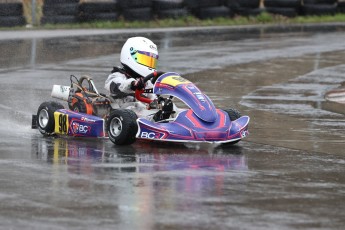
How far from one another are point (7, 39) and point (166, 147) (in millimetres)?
11850

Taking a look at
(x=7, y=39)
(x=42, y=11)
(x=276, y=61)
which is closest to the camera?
(x=276, y=61)

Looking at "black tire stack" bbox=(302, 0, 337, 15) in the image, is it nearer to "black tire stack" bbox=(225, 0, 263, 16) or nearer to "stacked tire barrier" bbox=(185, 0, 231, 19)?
"black tire stack" bbox=(225, 0, 263, 16)

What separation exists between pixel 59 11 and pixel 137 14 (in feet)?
7.37

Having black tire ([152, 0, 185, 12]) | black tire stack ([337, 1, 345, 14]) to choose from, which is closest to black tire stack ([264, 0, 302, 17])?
black tire stack ([337, 1, 345, 14])

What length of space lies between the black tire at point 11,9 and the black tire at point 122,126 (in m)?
14.0

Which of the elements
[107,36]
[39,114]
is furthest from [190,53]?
[39,114]

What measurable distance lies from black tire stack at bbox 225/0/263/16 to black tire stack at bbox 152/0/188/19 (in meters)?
1.85

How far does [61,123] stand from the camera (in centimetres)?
1105

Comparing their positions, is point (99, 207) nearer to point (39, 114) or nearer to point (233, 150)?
point (233, 150)

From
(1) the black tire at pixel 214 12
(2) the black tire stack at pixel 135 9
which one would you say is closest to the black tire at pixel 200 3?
(1) the black tire at pixel 214 12

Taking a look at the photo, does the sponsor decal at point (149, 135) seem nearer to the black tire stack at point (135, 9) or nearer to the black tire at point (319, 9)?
the black tire stack at point (135, 9)

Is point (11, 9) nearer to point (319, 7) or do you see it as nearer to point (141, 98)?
point (319, 7)

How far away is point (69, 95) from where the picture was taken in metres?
11.7

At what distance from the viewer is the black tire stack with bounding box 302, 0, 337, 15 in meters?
30.6
